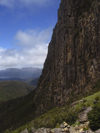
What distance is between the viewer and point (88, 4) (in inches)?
3553

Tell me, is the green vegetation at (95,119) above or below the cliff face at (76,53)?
below

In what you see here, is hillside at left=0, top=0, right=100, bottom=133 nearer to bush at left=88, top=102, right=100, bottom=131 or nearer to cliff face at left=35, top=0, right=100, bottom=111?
cliff face at left=35, top=0, right=100, bottom=111

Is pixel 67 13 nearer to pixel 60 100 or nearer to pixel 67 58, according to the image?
pixel 67 58

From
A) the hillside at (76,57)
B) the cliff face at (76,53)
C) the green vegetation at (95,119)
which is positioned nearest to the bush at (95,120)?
the green vegetation at (95,119)

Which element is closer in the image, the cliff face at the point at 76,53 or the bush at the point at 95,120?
the bush at the point at 95,120

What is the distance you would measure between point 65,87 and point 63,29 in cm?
3906

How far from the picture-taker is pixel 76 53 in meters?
90.0

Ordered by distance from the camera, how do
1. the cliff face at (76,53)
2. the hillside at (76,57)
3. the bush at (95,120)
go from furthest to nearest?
the cliff face at (76,53) → the hillside at (76,57) → the bush at (95,120)

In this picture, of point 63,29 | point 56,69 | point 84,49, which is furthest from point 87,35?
point 56,69

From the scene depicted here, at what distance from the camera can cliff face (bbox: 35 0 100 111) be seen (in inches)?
3009

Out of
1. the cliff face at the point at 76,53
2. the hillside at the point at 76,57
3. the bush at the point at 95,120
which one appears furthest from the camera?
the cliff face at the point at 76,53

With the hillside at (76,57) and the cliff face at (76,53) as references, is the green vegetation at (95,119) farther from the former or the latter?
the cliff face at (76,53)

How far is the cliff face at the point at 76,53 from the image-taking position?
76.4 metres

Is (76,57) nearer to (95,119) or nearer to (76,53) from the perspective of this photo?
(76,53)
